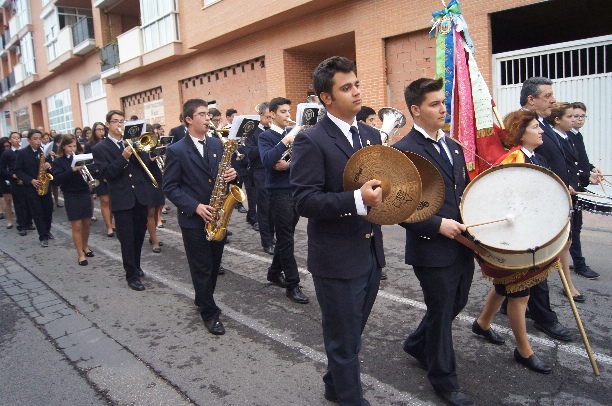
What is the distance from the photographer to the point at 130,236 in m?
6.03

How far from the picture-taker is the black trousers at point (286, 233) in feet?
17.0

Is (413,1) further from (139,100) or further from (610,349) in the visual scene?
(139,100)

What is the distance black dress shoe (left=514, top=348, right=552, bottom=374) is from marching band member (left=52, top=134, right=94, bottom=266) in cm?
590

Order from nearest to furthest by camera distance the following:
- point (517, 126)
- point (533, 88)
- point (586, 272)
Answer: point (517, 126) < point (533, 88) < point (586, 272)

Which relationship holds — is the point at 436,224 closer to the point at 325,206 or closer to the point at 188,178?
the point at 325,206

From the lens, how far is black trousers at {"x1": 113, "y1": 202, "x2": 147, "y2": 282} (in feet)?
19.6

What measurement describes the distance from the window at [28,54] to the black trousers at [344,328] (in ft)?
114

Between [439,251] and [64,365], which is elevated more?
[439,251]

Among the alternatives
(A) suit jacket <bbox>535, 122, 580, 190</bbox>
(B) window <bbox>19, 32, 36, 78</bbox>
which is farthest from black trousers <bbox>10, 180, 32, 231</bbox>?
(B) window <bbox>19, 32, 36, 78</bbox>

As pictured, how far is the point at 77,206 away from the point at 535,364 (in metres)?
6.26

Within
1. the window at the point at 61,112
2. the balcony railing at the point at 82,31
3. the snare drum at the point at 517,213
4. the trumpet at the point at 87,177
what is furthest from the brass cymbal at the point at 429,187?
the window at the point at 61,112

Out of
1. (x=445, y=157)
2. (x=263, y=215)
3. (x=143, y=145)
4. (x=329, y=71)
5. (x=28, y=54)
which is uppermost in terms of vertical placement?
(x=28, y=54)

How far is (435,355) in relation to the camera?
3092 mm

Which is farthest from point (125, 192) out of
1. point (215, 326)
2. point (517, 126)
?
point (517, 126)
